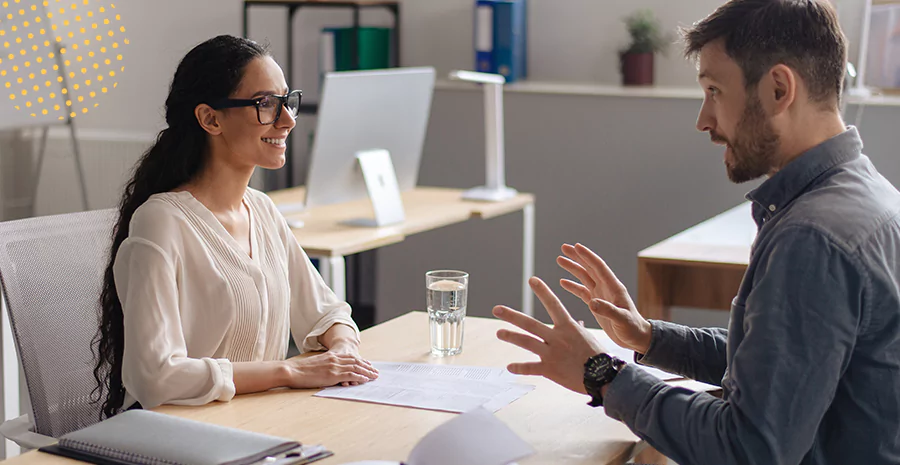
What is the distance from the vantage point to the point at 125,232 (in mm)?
A: 1699

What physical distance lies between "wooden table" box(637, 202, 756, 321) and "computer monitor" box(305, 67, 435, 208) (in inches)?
34.4

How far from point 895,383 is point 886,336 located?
6cm

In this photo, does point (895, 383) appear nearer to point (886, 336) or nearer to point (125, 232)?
point (886, 336)

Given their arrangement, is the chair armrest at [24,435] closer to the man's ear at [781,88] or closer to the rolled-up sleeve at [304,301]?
the rolled-up sleeve at [304,301]

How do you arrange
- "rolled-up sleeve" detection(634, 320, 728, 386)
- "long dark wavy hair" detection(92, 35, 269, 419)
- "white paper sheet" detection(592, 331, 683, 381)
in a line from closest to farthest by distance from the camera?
"rolled-up sleeve" detection(634, 320, 728, 386)
"white paper sheet" detection(592, 331, 683, 381)
"long dark wavy hair" detection(92, 35, 269, 419)

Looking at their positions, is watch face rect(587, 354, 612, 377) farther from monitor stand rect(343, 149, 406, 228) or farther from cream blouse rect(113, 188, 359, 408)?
monitor stand rect(343, 149, 406, 228)

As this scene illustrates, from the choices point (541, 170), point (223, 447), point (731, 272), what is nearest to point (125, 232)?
point (223, 447)

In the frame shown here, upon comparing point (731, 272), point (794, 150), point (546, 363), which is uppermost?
point (794, 150)

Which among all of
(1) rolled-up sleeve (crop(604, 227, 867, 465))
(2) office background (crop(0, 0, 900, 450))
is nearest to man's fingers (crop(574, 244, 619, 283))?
(1) rolled-up sleeve (crop(604, 227, 867, 465))

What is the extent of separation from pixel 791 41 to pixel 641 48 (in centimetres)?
281

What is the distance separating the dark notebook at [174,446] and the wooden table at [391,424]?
3 centimetres

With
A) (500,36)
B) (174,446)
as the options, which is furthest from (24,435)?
(500,36)

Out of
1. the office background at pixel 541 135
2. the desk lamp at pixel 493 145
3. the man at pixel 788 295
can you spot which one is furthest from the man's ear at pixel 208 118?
the desk lamp at pixel 493 145

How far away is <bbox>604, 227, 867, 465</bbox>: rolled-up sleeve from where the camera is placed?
113cm
